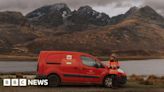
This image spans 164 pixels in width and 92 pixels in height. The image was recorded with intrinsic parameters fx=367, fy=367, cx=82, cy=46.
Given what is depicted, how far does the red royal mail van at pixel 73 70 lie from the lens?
21984 millimetres

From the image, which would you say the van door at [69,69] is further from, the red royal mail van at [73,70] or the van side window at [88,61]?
the van side window at [88,61]

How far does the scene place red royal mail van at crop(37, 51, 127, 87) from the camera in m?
22.0

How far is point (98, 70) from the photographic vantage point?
22484 mm

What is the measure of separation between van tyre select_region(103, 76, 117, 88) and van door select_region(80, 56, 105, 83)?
38cm

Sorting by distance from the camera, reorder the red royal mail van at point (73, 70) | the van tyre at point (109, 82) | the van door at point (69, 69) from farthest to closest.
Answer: the van tyre at point (109, 82) < the van door at point (69, 69) < the red royal mail van at point (73, 70)

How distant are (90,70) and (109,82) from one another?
140 centimetres

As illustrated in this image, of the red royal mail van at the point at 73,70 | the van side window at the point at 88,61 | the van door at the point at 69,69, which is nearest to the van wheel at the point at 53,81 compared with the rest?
A: the red royal mail van at the point at 73,70

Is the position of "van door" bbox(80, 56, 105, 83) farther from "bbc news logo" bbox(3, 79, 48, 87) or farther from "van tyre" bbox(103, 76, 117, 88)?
"bbc news logo" bbox(3, 79, 48, 87)

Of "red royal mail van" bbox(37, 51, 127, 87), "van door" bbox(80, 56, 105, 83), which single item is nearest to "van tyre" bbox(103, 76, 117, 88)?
"red royal mail van" bbox(37, 51, 127, 87)

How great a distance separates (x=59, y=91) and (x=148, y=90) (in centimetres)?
567

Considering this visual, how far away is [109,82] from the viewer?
22516 mm

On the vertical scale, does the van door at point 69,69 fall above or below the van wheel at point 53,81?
above

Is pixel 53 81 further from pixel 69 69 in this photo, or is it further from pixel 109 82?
pixel 109 82

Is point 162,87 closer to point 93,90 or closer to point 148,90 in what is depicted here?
point 148,90
